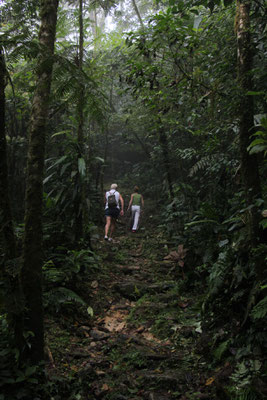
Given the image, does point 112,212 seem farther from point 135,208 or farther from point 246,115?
point 246,115

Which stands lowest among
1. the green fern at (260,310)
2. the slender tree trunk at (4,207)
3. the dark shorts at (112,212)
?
the green fern at (260,310)

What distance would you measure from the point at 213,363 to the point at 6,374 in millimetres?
2158

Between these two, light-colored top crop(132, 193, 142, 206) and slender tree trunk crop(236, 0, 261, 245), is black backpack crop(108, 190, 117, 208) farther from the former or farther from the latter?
slender tree trunk crop(236, 0, 261, 245)

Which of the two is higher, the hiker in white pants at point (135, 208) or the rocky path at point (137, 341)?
the hiker in white pants at point (135, 208)

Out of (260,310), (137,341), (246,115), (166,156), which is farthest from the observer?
(166,156)

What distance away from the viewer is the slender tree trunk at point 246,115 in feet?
11.7

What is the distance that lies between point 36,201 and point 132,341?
2498 mm

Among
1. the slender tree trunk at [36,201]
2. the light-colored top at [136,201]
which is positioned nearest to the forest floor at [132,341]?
the slender tree trunk at [36,201]

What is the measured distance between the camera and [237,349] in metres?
3.13

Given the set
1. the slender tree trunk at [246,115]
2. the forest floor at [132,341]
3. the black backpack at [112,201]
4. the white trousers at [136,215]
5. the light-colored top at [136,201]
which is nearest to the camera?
the forest floor at [132,341]

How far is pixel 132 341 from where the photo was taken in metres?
4.07

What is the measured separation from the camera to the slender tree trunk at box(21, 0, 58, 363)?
9.30ft

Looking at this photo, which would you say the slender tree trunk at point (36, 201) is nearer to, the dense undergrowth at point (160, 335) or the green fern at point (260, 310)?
the dense undergrowth at point (160, 335)

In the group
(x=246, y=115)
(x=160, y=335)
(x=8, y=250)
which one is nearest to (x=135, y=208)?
(x=160, y=335)
